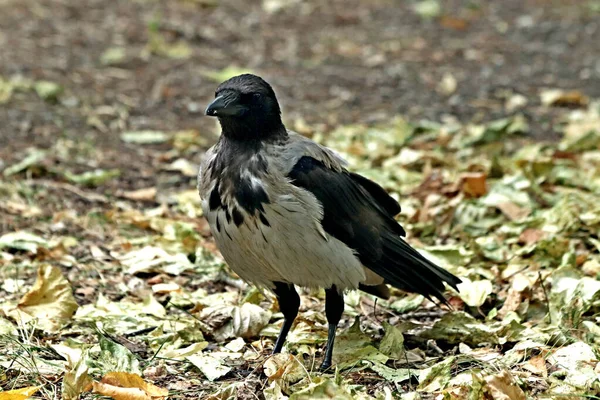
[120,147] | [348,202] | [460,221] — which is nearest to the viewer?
[348,202]

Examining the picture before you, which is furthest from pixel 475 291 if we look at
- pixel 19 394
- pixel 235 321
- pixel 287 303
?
pixel 19 394

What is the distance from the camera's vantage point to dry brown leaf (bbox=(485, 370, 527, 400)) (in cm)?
375

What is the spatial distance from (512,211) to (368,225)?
6.92ft

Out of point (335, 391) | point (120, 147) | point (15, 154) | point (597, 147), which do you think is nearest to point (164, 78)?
point (120, 147)

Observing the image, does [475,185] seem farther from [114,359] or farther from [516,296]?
[114,359]

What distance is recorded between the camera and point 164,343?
469cm

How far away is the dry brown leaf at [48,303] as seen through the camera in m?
4.76

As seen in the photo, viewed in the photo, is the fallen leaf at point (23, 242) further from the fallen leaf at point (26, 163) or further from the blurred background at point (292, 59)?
the blurred background at point (292, 59)

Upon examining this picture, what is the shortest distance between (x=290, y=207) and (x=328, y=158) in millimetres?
438

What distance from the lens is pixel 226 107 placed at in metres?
4.44

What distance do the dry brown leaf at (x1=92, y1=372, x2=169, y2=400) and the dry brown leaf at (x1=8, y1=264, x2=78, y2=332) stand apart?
892mm

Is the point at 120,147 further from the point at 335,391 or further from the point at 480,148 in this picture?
the point at 335,391

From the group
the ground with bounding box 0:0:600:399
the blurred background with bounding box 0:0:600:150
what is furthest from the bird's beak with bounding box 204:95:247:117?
the blurred background with bounding box 0:0:600:150

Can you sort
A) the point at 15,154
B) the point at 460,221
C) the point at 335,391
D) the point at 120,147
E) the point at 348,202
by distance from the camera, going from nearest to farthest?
the point at 335,391
the point at 348,202
the point at 460,221
the point at 15,154
the point at 120,147
